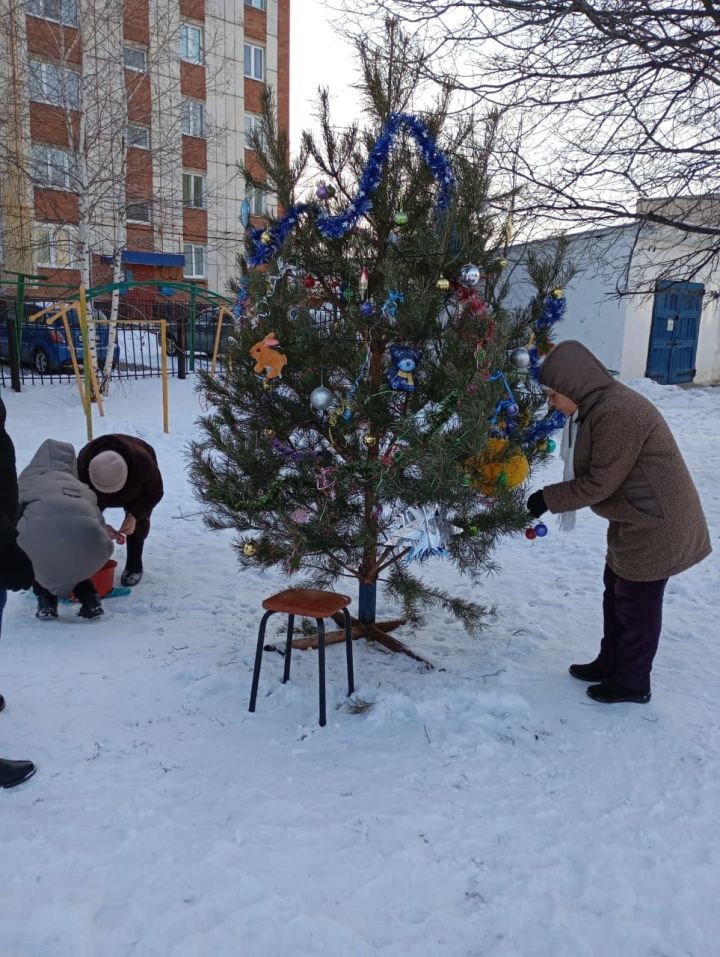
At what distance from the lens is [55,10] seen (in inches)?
489

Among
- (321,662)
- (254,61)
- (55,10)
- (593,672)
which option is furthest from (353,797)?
(254,61)

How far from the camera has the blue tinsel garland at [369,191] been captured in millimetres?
3227

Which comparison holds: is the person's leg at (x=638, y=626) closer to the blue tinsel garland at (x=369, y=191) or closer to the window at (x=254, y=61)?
the blue tinsel garland at (x=369, y=191)

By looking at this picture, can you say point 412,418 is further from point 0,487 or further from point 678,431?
point 678,431

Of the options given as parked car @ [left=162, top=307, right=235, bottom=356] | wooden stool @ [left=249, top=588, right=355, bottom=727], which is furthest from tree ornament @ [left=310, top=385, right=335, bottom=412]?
parked car @ [left=162, top=307, right=235, bottom=356]

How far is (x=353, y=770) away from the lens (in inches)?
114

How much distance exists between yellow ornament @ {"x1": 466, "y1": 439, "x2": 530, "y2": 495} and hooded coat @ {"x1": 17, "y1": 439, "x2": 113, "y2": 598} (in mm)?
2375

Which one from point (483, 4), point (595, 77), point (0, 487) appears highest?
point (483, 4)

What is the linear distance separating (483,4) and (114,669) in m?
5.37

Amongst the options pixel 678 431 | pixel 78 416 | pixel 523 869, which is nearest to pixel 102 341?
pixel 78 416

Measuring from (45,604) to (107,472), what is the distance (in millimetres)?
904

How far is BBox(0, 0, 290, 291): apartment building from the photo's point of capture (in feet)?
40.6

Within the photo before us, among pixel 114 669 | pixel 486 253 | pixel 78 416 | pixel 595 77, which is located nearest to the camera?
pixel 486 253

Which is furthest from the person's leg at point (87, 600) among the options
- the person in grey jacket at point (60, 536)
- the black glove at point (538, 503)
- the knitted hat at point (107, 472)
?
the black glove at point (538, 503)
